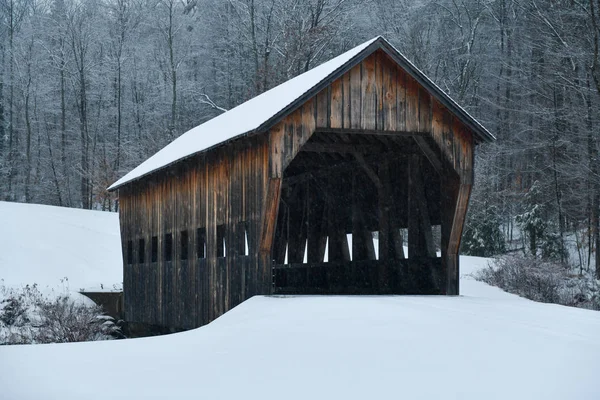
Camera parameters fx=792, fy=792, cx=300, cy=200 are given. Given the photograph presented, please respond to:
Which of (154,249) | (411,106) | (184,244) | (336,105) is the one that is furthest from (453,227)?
(154,249)

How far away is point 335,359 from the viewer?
7.48 metres

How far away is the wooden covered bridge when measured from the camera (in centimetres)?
1238

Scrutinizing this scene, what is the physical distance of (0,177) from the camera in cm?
4122

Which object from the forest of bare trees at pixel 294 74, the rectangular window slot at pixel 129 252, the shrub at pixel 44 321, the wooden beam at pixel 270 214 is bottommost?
the shrub at pixel 44 321

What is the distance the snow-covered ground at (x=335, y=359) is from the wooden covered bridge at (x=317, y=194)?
3022 millimetres

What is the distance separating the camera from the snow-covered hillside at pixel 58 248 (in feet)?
80.4

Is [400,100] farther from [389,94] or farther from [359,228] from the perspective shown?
[359,228]

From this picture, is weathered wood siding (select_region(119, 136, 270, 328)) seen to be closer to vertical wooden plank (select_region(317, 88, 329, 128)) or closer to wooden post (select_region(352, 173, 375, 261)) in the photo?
vertical wooden plank (select_region(317, 88, 329, 128))

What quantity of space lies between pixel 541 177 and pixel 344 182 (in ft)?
63.4

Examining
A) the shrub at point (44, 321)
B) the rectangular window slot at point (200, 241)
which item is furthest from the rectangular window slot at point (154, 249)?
the rectangular window slot at point (200, 241)

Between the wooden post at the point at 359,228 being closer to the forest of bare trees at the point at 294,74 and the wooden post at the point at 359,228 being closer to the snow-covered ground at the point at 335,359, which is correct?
the snow-covered ground at the point at 335,359

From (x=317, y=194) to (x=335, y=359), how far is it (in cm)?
1059

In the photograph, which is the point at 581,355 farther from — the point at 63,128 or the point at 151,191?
the point at 63,128

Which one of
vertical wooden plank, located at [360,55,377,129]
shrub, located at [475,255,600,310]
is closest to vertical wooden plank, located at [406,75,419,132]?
vertical wooden plank, located at [360,55,377,129]
